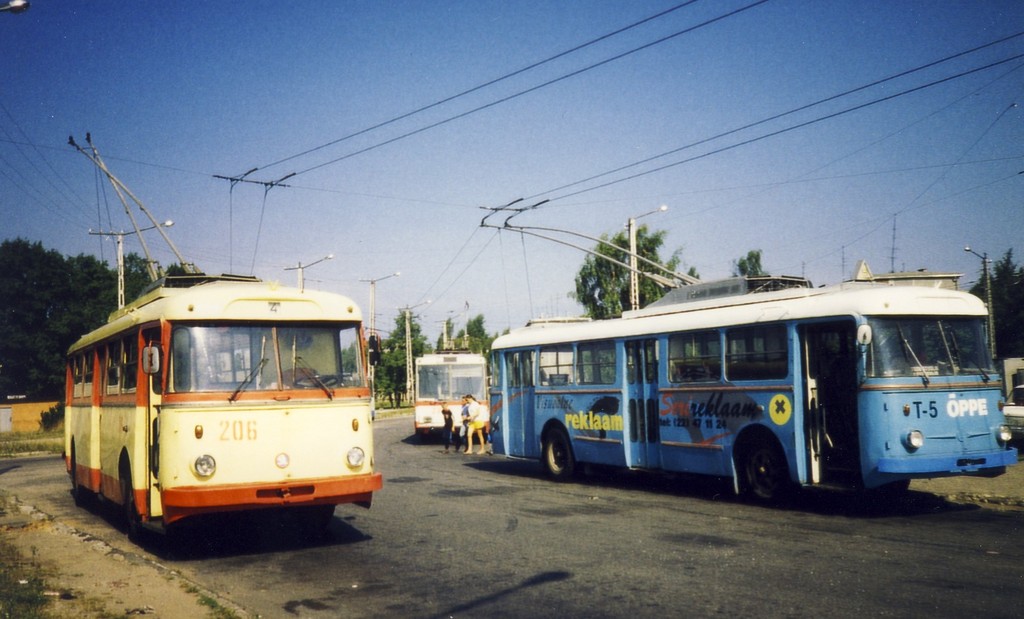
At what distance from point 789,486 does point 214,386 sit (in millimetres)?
8317

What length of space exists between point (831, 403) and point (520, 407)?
828cm

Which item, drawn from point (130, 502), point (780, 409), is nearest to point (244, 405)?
point (130, 502)

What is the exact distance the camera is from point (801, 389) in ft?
42.4

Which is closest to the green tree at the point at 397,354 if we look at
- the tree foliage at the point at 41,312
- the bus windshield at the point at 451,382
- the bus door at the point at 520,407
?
the tree foliage at the point at 41,312

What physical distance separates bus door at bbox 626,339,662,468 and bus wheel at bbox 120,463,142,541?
27.9 ft

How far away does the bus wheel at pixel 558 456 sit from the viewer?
1855 cm

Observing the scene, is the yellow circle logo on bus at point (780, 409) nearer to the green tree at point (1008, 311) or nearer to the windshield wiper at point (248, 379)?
the windshield wiper at point (248, 379)

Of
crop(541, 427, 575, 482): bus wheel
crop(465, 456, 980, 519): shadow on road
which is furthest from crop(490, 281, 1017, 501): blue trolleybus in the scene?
crop(541, 427, 575, 482): bus wheel

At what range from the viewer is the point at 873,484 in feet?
39.5

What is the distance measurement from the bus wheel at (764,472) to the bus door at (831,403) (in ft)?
2.06

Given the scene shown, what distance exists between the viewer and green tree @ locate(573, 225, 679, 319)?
60250 mm

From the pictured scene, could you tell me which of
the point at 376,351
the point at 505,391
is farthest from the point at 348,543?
the point at 505,391

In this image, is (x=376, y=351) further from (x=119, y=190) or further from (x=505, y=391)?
(x=119, y=190)

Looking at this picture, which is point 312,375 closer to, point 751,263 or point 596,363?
point 596,363
